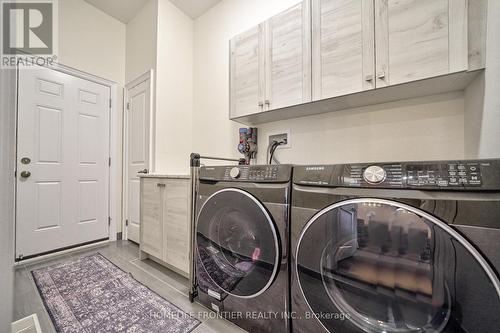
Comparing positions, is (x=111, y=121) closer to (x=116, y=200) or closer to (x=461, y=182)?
(x=116, y=200)

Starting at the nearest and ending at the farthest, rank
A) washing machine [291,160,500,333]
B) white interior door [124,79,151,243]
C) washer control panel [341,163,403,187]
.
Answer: washing machine [291,160,500,333]
washer control panel [341,163,403,187]
white interior door [124,79,151,243]

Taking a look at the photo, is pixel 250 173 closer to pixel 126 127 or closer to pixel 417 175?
pixel 417 175

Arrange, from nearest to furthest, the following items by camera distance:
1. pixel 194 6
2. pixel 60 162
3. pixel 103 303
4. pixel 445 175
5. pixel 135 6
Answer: pixel 445 175
pixel 103 303
pixel 60 162
pixel 194 6
pixel 135 6

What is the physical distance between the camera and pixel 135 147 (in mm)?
2652

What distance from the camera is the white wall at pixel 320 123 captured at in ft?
3.97

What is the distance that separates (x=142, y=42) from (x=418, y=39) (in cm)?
294

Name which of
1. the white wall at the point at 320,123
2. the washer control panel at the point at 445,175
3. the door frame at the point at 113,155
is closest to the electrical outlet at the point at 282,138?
the white wall at the point at 320,123

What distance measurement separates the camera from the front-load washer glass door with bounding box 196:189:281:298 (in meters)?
1.00

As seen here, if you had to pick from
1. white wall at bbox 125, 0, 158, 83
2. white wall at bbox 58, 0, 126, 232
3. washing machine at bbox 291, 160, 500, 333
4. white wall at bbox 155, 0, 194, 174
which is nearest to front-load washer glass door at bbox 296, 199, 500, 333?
washing machine at bbox 291, 160, 500, 333

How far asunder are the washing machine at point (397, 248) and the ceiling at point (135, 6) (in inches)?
104

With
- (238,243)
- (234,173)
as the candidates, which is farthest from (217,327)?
(234,173)

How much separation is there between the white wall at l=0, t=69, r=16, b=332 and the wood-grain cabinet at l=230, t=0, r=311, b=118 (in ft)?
4.21

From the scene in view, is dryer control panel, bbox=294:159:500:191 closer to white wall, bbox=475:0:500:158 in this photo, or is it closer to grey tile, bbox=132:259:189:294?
white wall, bbox=475:0:500:158

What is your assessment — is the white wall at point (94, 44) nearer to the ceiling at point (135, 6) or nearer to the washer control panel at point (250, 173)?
the ceiling at point (135, 6)
